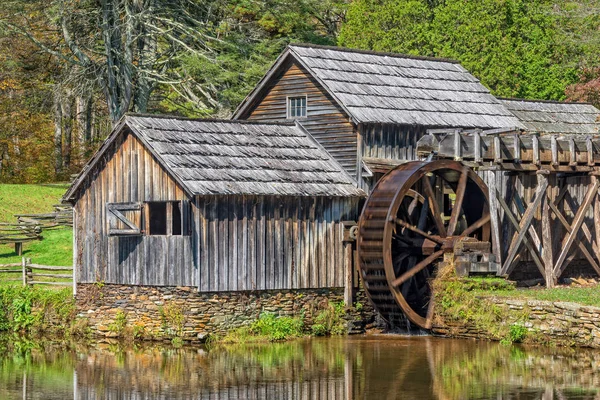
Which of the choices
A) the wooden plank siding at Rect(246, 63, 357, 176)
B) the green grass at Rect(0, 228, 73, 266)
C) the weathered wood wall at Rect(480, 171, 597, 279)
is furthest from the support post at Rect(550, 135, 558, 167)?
the green grass at Rect(0, 228, 73, 266)

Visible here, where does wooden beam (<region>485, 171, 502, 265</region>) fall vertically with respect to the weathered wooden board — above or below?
below

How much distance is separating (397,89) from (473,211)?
144 inches

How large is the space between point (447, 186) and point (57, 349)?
1091cm

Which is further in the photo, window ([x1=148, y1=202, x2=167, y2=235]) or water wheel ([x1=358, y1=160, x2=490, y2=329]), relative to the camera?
window ([x1=148, y1=202, x2=167, y2=235])

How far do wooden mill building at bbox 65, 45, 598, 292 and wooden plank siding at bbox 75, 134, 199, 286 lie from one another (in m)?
0.03

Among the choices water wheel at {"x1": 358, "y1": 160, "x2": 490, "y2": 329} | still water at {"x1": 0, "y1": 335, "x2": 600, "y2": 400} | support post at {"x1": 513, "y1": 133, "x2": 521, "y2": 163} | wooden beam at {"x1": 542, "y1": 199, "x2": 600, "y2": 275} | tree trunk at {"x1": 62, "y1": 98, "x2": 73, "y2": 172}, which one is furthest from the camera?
tree trunk at {"x1": 62, "y1": 98, "x2": 73, "y2": 172}

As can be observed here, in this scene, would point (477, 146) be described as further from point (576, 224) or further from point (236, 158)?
point (236, 158)

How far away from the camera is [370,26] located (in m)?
44.0

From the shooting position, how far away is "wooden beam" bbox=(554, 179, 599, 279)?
2909 centimetres

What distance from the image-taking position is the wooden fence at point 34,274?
29033 millimetres

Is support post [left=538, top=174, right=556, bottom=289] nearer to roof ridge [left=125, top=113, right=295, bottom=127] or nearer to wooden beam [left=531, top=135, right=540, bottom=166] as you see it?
wooden beam [left=531, top=135, right=540, bottom=166]

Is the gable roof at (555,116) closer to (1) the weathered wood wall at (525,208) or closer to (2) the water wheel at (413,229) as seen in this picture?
(1) the weathered wood wall at (525,208)

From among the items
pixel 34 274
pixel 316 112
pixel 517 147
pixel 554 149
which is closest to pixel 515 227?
pixel 517 147

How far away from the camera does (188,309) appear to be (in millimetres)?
25078
